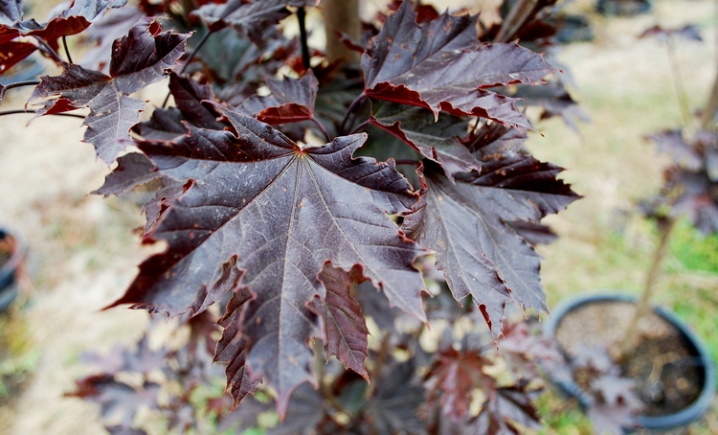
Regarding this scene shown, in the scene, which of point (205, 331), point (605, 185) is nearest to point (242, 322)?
point (205, 331)

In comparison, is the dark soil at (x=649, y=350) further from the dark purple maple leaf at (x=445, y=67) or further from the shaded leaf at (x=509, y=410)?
the dark purple maple leaf at (x=445, y=67)

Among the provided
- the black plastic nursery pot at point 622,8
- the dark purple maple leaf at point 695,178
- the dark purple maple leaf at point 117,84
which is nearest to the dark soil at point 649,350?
the dark purple maple leaf at point 695,178

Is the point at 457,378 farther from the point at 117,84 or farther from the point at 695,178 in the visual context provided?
the point at 695,178

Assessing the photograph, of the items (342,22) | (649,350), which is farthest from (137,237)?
(649,350)

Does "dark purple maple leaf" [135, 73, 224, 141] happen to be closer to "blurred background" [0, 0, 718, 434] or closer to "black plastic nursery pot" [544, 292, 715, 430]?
"blurred background" [0, 0, 718, 434]

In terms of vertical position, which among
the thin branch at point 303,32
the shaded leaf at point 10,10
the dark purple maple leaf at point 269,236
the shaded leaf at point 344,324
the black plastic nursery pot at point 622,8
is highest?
the shaded leaf at point 10,10

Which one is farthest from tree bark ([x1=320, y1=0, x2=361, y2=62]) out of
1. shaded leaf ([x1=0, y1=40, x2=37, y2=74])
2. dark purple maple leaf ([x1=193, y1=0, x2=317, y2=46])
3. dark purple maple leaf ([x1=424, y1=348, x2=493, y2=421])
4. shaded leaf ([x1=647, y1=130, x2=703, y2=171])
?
shaded leaf ([x1=647, y1=130, x2=703, y2=171])
